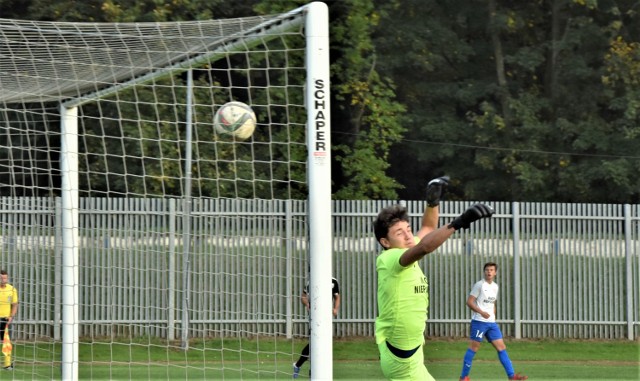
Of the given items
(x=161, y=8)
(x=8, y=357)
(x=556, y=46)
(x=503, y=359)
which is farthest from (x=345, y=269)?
(x=556, y=46)

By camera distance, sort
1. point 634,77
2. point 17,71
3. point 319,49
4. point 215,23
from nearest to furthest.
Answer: point 319,49
point 215,23
point 17,71
point 634,77

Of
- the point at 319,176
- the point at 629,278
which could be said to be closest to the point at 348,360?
the point at 629,278

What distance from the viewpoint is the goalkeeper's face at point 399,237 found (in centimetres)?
669

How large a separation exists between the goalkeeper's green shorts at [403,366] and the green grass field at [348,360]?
835 centimetres

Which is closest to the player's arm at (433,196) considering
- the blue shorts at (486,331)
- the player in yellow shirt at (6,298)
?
the blue shorts at (486,331)

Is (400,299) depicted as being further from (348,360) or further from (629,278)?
(629,278)

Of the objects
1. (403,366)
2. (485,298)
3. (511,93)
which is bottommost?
(485,298)

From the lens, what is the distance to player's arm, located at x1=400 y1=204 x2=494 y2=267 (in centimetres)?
592

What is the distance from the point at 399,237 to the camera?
6707mm

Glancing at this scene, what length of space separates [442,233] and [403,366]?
103cm

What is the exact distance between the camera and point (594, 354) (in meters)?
19.4

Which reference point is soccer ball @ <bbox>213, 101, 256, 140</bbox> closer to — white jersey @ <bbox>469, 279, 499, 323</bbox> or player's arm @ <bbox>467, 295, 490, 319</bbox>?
player's arm @ <bbox>467, 295, 490, 319</bbox>

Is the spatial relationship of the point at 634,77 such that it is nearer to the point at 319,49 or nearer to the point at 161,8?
the point at 161,8

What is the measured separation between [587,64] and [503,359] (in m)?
19.9
